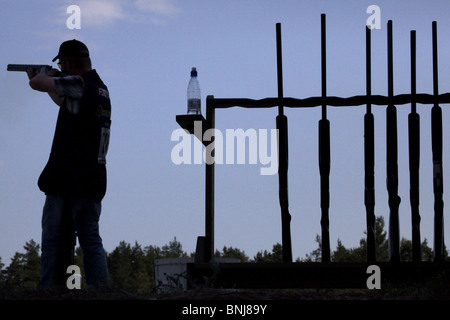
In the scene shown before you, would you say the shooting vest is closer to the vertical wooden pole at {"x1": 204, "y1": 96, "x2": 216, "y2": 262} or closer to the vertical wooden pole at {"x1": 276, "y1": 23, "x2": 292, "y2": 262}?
the vertical wooden pole at {"x1": 204, "y1": 96, "x2": 216, "y2": 262}

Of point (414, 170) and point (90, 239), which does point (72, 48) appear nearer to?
point (90, 239)

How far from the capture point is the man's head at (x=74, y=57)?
521cm

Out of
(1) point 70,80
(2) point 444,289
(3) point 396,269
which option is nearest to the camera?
(2) point 444,289

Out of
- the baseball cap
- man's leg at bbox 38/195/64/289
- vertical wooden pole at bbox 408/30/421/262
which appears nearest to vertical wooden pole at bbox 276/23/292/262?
vertical wooden pole at bbox 408/30/421/262

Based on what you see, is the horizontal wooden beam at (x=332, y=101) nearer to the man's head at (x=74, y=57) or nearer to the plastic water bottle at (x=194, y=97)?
the plastic water bottle at (x=194, y=97)

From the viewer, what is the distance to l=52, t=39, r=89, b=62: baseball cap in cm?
520

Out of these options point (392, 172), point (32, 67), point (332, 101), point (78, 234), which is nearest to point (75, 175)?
point (78, 234)

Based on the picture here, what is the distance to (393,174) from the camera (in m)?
6.57

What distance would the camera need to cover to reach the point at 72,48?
5219mm

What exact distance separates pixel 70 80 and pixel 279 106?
225 cm
